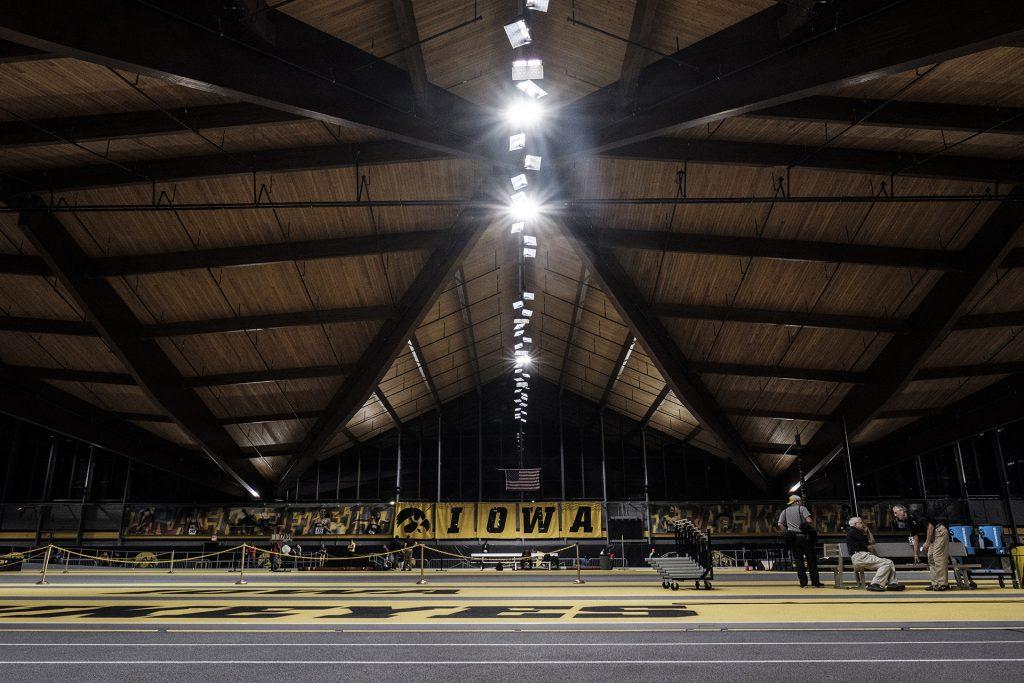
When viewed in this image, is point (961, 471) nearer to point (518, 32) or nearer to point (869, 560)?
point (869, 560)

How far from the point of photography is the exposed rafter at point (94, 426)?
2188 cm

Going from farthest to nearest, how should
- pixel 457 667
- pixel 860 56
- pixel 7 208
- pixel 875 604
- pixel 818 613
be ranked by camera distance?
1. pixel 7 208
2. pixel 860 56
3. pixel 875 604
4. pixel 818 613
5. pixel 457 667

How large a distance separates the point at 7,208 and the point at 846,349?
22539mm

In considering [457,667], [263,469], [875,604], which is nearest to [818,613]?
[875,604]

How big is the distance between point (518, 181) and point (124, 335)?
12.1 metres

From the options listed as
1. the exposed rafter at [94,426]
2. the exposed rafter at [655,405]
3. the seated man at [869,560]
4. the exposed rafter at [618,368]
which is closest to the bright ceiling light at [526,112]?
the seated man at [869,560]

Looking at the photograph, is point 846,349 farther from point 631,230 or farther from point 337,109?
point 337,109

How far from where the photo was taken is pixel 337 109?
1094 cm

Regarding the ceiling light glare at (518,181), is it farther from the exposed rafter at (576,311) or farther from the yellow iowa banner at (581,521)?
the yellow iowa banner at (581,521)

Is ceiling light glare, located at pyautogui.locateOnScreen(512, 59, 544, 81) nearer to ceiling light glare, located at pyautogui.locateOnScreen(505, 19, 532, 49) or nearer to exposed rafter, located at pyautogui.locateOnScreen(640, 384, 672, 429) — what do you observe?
ceiling light glare, located at pyautogui.locateOnScreen(505, 19, 532, 49)

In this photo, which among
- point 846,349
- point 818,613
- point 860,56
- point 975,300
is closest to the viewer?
point 818,613

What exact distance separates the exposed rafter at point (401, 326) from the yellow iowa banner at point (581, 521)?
14076 millimetres

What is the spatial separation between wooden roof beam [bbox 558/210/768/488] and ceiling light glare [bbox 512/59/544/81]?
481 cm

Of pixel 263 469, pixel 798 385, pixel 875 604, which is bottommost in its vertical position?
pixel 875 604
